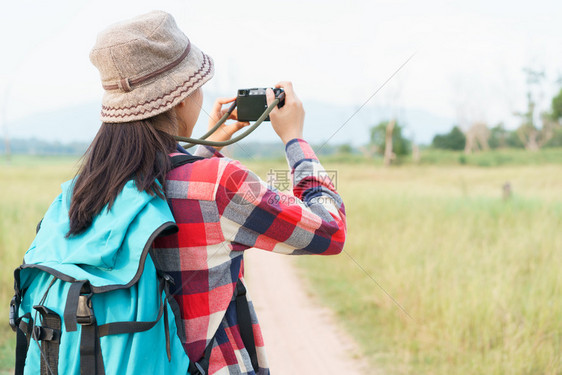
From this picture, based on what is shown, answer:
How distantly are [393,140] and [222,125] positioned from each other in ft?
106

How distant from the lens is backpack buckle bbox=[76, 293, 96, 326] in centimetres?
93

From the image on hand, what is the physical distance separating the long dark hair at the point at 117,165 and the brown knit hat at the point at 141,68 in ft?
0.13

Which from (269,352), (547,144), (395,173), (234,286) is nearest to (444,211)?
(269,352)

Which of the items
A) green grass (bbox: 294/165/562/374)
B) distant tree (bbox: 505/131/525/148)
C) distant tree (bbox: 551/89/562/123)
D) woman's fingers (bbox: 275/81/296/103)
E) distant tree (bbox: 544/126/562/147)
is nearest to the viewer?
woman's fingers (bbox: 275/81/296/103)

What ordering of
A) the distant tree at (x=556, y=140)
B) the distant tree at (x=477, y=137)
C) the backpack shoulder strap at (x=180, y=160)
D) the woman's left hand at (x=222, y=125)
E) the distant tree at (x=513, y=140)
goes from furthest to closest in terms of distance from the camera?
the distant tree at (x=513, y=140) < the distant tree at (x=477, y=137) < the distant tree at (x=556, y=140) < the woman's left hand at (x=222, y=125) < the backpack shoulder strap at (x=180, y=160)

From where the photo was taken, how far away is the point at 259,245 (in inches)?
41.7

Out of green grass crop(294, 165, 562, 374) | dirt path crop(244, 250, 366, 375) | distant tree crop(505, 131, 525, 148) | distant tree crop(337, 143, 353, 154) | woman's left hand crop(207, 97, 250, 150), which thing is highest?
distant tree crop(505, 131, 525, 148)

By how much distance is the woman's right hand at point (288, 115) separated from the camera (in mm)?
1252

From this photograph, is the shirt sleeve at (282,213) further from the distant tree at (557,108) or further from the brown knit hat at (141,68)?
the distant tree at (557,108)

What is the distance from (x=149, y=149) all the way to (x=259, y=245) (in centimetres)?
35

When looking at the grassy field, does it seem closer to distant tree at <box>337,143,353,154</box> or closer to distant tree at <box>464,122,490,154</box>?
distant tree at <box>464,122,490,154</box>

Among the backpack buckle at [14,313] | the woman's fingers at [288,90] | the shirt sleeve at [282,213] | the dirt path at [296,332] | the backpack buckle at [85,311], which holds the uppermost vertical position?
the woman's fingers at [288,90]

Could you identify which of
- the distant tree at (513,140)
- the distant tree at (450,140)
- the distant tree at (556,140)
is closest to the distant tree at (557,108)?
the distant tree at (556,140)

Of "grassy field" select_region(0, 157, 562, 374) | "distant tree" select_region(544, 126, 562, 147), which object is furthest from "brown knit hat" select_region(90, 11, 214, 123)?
"distant tree" select_region(544, 126, 562, 147)
